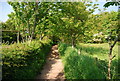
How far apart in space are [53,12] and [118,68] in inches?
306

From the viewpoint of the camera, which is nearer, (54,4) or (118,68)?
(118,68)

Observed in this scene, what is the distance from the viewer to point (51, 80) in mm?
5898

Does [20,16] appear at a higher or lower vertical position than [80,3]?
lower

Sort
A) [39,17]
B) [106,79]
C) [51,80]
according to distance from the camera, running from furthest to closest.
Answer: [39,17], [51,80], [106,79]

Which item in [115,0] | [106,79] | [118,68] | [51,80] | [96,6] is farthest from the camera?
[96,6]

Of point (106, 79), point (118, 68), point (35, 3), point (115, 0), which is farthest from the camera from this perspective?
point (35, 3)

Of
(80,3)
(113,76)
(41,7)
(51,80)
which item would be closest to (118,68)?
(113,76)

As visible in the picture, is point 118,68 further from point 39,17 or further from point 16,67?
point 39,17

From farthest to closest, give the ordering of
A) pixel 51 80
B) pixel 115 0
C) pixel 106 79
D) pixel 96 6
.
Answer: pixel 96 6
pixel 51 80
pixel 106 79
pixel 115 0

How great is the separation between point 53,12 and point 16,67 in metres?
7.08

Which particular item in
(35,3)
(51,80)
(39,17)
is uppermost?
(35,3)

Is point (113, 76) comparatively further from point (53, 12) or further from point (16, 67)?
point (53, 12)

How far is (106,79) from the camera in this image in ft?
11.0

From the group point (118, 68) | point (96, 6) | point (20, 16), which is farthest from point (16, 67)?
point (96, 6)
